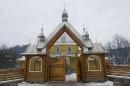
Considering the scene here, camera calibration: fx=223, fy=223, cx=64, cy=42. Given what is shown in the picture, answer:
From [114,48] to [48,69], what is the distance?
47822 millimetres

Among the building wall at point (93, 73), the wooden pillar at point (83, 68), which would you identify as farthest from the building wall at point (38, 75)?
the building wall at point (93, 73)

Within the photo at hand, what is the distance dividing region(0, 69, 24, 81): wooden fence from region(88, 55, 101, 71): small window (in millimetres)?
5759

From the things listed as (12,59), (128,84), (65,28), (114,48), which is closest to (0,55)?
(12,59)

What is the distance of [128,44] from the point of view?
6141 centimetres

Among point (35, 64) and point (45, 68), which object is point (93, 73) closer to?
point (45, 68)

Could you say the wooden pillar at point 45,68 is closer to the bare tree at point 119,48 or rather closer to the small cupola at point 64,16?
the small cupola at point 64,16

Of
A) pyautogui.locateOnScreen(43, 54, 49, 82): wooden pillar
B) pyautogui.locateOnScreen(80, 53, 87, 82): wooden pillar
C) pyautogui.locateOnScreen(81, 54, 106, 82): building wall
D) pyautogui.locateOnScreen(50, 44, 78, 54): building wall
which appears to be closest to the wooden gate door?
pyautogui.locateOnScreen(43, 54, 49, 82): wooden pillar

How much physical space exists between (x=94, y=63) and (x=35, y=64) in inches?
200

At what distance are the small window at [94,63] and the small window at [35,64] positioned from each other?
4196 millimetres

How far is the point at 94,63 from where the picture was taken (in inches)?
763

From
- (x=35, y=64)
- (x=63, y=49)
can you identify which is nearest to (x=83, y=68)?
(x=63, y=49)

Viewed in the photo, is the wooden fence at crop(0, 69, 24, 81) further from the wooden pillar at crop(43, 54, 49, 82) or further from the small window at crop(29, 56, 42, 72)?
the wooden pillar at crop(43, 54, 49, 82)

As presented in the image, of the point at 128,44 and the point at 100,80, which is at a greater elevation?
the point at 128,44

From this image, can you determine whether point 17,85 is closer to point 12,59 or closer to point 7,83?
point 7,83
